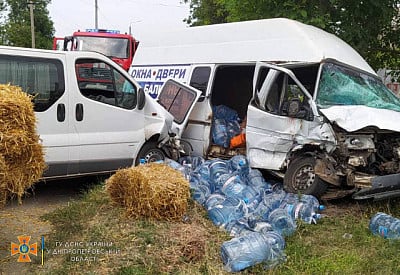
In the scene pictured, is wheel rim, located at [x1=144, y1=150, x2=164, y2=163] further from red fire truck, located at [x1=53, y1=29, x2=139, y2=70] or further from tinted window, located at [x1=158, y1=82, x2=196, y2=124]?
red fire truck, located at [x1=53, y1=29, x2=139, y2=70]

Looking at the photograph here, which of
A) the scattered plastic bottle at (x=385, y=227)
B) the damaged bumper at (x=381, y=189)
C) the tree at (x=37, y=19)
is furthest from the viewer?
the tree at (x=37, y=19)

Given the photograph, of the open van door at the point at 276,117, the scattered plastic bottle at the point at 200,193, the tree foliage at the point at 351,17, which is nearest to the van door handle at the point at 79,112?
the scattered plastic bottle at the point at 200,193

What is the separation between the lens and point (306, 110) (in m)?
6.21

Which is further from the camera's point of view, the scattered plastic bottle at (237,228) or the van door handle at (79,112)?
the van door handle at (79,112)

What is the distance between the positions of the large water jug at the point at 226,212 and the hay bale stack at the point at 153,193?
0.39 metres

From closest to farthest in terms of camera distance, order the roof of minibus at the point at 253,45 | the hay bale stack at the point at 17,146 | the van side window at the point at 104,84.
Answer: the hay bale stack at the point at 17,146 < the van side window at the point at 104,84 < the roof of minibus at the point at 253,45

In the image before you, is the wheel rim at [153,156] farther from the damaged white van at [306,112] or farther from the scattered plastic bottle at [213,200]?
the scattered plastic bottle at [213,200]

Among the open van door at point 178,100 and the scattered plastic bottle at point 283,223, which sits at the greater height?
the open van door at point 178,100

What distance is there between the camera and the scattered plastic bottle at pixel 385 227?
498 centimetres

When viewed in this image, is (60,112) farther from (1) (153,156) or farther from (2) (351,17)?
(2) (351,17)

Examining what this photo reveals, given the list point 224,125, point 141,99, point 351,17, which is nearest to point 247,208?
point 141,99

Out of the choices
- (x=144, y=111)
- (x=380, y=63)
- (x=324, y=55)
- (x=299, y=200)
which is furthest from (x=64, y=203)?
(x=380, y=63)

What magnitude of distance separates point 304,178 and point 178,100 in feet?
9.18

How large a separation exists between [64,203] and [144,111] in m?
1.87
